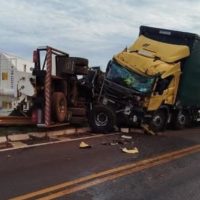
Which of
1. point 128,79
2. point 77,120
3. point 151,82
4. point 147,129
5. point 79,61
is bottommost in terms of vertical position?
point 147,129

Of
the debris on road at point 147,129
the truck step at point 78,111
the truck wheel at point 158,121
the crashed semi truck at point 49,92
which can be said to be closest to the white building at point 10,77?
the crashed semi truck at point 49,92

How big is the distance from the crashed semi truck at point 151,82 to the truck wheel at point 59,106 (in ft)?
4.28

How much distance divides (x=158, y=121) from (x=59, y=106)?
4110 millimetres

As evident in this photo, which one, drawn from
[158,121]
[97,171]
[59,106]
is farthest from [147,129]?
[97,171]

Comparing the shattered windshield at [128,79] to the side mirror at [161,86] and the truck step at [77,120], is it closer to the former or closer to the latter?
the side mirror at [161,86]

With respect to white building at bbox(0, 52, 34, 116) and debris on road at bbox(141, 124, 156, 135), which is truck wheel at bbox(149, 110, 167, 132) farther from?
white building at bbox(0, 52, 34, 116)

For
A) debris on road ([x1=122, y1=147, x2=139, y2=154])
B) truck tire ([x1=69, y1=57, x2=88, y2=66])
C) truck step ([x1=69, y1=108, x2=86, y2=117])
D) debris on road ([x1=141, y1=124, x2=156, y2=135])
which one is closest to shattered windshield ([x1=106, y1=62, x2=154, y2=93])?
truck tire ([x1=69, y1=57, x2=88, y2=66])

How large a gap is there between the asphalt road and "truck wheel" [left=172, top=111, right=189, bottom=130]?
6054 millimetres

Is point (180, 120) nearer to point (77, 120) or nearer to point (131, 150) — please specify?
point (77, 120)

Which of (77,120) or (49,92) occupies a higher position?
(49,92)

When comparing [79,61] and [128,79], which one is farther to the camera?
[128,79]

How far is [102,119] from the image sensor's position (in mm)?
17500

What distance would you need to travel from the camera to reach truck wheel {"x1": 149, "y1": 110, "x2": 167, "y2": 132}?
18375 millimetres

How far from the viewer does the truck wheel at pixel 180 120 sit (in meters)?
20.4
